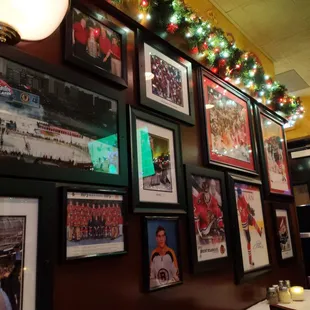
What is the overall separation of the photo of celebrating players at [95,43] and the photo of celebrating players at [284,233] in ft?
5.79

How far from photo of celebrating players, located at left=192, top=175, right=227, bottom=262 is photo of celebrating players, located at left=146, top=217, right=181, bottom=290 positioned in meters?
0.19

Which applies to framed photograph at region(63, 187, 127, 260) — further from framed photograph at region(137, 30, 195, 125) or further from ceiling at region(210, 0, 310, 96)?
ceiling at region(210, 0, 310, 96)

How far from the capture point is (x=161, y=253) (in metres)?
1.42

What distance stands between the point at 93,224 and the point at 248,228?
1.28 meters

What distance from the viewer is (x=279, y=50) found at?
3365 millimetres

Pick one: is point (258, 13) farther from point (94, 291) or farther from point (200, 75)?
point (94, 291)

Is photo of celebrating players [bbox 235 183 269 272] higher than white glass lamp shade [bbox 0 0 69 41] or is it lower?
lower

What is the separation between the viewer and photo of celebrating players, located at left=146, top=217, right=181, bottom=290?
4.48ft

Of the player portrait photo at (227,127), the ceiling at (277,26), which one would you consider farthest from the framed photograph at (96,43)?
the ceiling at (277,26)

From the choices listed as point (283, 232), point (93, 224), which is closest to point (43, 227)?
point (93, 224)

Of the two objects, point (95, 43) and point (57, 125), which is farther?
point (95, 43)

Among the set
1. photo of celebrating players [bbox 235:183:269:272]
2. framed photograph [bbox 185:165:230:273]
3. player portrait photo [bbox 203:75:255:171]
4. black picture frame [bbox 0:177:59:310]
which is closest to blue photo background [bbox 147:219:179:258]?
framed photograph [bbox 185:165:230:273]

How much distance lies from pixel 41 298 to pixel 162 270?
22.9 inches

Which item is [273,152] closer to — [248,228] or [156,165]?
[248,228]
